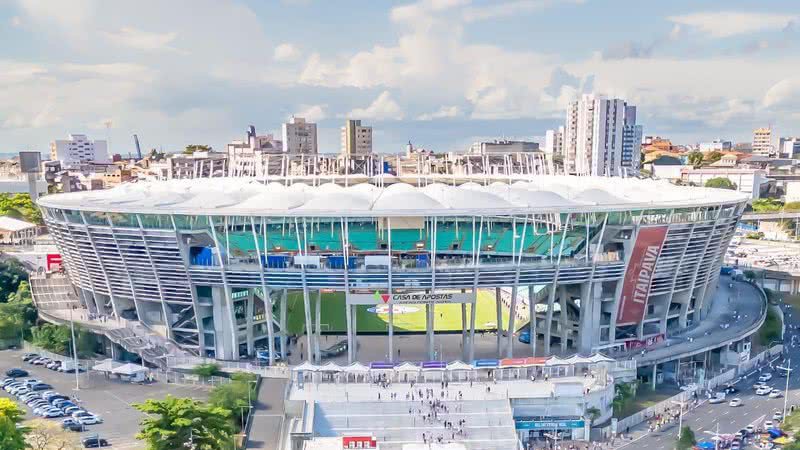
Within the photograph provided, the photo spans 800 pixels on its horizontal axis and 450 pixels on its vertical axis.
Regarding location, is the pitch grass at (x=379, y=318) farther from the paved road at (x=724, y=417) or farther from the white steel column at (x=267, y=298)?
the paved road at (x=724, y=417)

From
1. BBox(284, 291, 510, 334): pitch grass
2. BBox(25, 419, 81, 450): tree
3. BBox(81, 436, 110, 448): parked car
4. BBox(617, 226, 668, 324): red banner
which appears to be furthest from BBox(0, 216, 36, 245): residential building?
BBox(617, 226, 668, 324): red banner

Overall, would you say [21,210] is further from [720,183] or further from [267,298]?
[720,183]

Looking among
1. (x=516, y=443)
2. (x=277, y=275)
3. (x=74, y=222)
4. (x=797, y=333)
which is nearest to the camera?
(x=516, y=443)

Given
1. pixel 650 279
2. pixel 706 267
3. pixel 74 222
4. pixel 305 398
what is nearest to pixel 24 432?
pixel 305 398

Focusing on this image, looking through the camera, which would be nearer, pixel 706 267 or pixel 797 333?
pixel 706 267

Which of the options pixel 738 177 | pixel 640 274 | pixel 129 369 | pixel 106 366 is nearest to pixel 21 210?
pixel 106 366

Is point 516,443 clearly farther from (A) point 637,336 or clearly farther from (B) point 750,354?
(B) point 750,354

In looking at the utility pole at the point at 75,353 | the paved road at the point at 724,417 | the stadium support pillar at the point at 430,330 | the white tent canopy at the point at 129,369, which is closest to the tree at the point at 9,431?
the utility pole at the point at 75,353
